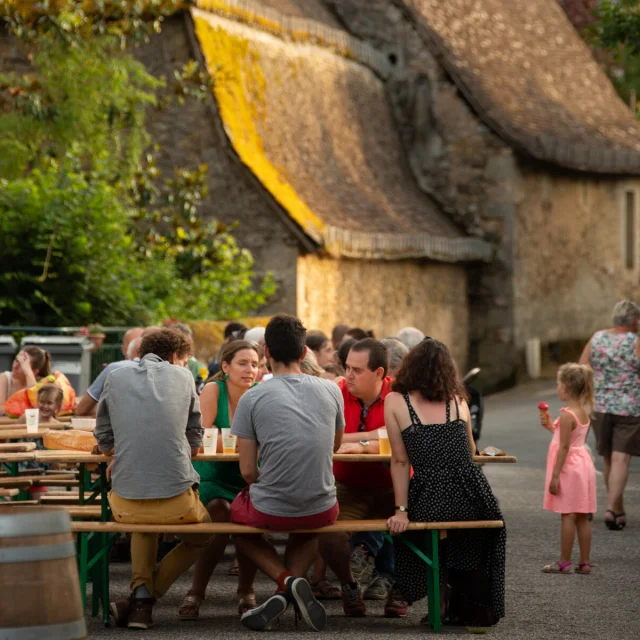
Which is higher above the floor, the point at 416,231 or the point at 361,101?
the point at 361,101

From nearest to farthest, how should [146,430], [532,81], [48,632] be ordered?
[48,632] < [146,430] < [532,81]

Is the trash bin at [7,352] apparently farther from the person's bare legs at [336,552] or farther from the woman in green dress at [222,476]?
the person's bare legs at [336,552]

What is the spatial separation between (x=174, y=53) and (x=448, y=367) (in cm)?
1471

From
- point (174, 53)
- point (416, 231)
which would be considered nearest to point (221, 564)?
point (174, 53)

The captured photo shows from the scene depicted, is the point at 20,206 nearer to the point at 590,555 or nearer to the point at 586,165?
the point at 590,555

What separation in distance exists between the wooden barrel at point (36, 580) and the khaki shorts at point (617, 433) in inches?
285

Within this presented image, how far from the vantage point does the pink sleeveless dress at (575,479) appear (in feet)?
31.3

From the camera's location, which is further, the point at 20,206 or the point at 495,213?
the point at 495,213

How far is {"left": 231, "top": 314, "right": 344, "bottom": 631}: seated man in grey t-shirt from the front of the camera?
24.6 feet

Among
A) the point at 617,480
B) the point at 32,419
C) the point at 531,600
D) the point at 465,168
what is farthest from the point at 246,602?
the point at 465,168

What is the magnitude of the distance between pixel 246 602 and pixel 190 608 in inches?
11.9

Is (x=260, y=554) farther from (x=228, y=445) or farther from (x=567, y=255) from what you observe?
(x=567, y=255)

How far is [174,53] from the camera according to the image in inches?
853

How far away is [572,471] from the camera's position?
9742mm
